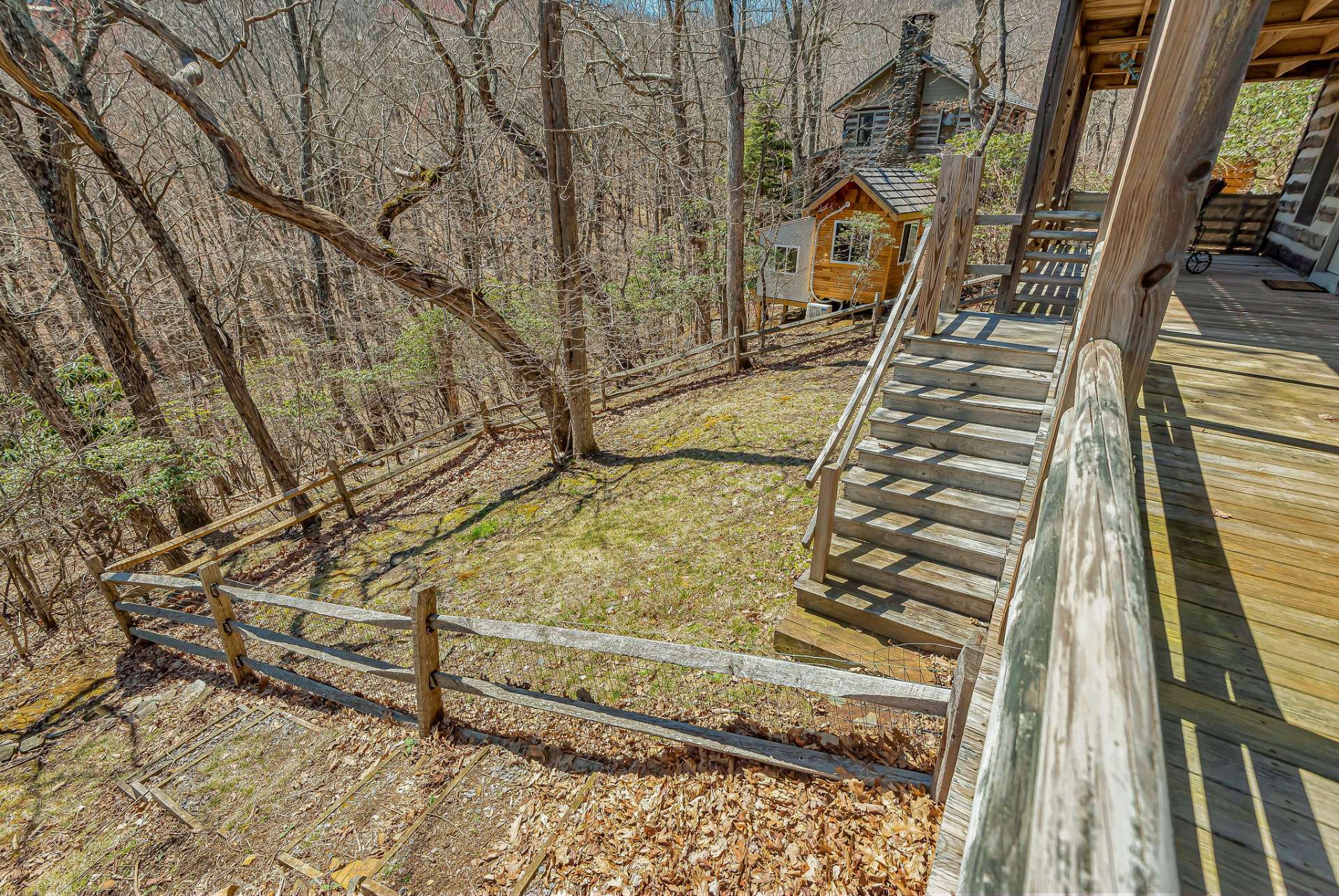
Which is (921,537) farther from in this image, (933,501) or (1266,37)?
(1266,37)

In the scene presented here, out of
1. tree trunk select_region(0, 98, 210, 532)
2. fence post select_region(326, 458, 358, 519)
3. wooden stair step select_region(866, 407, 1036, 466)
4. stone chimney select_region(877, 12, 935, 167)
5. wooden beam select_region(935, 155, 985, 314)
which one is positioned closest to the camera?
wooden stair step select_region(866, 407, 1036, 466)

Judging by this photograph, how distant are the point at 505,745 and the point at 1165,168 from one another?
4999 mm

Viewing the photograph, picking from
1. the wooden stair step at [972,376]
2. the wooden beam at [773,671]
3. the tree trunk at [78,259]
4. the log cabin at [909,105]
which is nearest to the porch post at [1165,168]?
the wooden beam at [773,671]

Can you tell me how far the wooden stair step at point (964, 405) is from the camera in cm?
490

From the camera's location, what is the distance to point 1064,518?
1.22 m

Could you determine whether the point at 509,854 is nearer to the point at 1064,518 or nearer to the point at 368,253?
the point at 1064,518

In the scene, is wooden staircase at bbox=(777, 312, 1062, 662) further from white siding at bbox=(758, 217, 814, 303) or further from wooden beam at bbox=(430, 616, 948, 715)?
white siding at bbox=(758, 217, 814, 303)

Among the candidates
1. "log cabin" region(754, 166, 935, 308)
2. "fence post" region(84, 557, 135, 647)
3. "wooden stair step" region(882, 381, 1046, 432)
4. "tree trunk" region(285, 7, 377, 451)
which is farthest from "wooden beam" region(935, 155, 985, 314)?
"tree trunk" region(285, 7, 377, 451)

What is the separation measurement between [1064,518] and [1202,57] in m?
1.57

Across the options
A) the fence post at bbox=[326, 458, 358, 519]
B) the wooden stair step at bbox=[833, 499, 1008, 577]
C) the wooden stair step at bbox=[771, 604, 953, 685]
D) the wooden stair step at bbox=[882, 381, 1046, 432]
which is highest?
the wooden stair step at bbox=[882, 381, 1046, 432]

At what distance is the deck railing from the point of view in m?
0.59

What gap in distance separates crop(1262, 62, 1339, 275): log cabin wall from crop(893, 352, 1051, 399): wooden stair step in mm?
4875

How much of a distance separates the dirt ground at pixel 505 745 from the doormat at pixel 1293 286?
5.55 metres

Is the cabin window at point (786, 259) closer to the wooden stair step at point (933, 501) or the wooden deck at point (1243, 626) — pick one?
the wooden stair step at point (933, 501)
